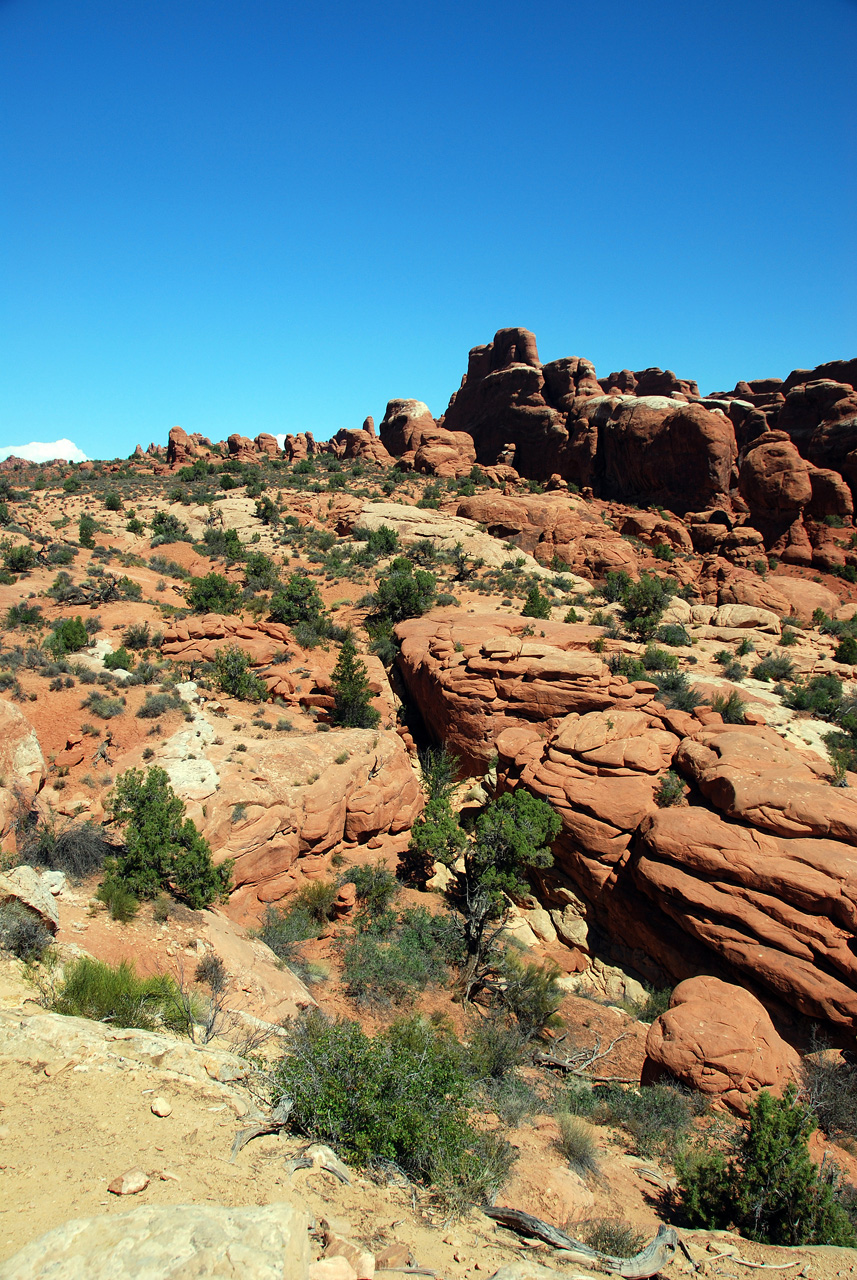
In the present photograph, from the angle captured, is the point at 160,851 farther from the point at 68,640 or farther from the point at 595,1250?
the point at 68,640

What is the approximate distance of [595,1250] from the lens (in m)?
5.14

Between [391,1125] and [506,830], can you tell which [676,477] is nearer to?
[506,830]

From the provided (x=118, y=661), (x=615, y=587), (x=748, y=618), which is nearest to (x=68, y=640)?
(x=118, y=661)

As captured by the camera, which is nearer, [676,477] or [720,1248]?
[720,1248]

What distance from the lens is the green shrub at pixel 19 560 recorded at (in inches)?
840

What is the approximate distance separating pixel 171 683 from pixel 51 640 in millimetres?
3821

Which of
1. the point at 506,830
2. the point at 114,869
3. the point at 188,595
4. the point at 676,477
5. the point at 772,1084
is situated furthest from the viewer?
the point at 676,477

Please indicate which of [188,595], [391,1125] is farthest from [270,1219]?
[188,595]

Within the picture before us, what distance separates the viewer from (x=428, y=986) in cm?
Answer: 1126

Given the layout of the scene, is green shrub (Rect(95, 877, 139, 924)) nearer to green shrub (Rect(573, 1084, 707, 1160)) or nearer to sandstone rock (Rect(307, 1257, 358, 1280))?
sandstone rock (Rect(307, 1257, 358, 1280))

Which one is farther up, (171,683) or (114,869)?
(171,683)

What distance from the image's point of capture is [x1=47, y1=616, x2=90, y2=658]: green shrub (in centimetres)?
1634

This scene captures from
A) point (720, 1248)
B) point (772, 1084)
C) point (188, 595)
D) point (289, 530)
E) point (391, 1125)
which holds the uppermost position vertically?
point (289, 530)

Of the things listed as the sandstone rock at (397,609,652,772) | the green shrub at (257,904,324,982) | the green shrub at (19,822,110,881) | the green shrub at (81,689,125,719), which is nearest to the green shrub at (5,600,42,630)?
the green shrub at (81,689,125,719)
